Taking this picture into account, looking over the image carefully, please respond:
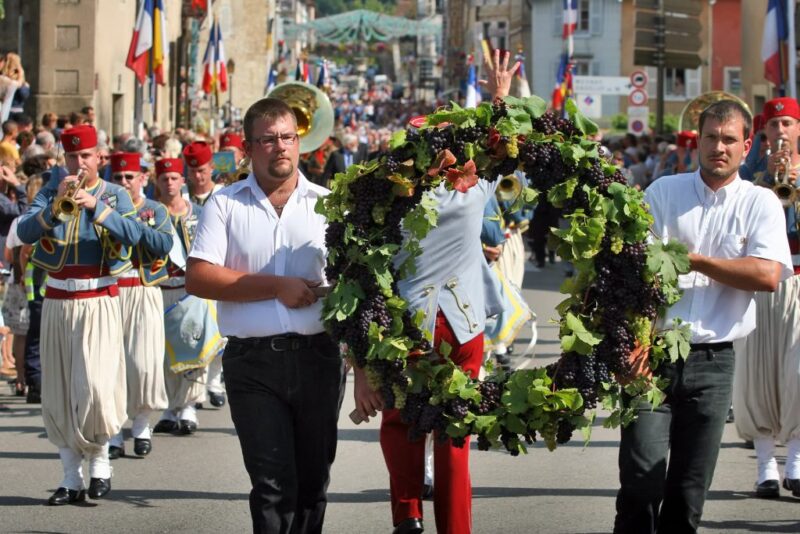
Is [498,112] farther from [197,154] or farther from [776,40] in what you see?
[776,40]

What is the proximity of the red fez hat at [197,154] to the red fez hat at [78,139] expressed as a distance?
8.84 feet

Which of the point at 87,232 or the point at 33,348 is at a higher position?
the point at 87,232

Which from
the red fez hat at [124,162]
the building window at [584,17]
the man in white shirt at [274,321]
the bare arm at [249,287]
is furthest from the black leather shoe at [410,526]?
the building window at [584,17]

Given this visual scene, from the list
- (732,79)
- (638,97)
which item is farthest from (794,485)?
(732,79)

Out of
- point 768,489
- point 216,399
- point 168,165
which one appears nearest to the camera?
point 768,489

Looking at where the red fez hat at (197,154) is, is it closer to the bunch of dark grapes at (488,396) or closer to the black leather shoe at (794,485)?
the black leather shoe at (794,485)

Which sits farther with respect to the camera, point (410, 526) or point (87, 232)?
point (87, 232)

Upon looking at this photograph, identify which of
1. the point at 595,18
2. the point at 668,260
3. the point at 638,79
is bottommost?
the point at 668,260

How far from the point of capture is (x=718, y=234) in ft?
22.6

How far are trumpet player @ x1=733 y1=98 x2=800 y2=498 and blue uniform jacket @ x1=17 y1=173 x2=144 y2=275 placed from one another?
3.58 m

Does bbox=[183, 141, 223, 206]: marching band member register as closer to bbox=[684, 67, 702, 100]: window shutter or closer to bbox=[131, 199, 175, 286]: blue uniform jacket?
bbox=[131, 199, 175, 286]: blue uniform jacket

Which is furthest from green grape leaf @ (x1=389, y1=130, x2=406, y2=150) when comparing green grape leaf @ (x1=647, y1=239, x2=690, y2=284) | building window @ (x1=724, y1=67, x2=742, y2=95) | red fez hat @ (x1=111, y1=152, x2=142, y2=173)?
building window @ (x1=724, y1=67, x2=742, y2=95)

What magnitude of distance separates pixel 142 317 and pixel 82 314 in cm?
160

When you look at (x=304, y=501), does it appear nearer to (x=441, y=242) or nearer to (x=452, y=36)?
(x=441, y=242)
